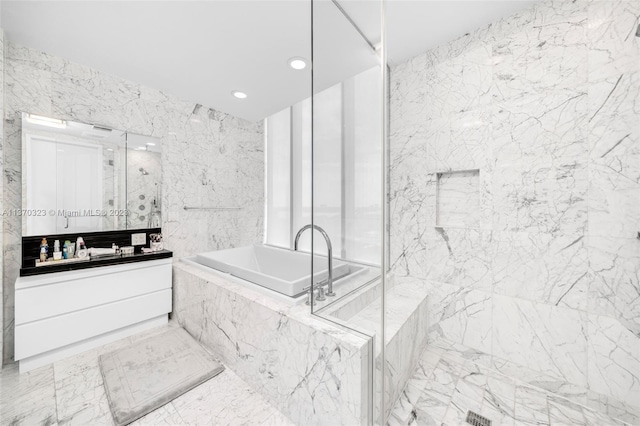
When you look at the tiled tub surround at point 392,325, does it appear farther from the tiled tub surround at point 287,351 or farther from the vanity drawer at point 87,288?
the vanity drawer at point 87,288

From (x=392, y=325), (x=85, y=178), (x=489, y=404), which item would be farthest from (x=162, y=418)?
(x=85, y=178)

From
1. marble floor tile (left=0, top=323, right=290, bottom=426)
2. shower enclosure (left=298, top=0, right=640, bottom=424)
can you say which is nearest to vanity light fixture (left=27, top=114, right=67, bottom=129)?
marble floor tile (left=0, top=323, right=290, bottom=426)

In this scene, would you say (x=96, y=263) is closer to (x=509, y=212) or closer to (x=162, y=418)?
(x=162, y=418)

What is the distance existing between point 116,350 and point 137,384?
593mm

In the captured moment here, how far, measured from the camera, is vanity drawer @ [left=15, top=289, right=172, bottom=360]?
5.47 ft

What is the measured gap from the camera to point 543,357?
157cm

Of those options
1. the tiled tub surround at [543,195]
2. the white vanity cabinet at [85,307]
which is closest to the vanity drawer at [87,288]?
→ the white vanity cabinet at [85,307]

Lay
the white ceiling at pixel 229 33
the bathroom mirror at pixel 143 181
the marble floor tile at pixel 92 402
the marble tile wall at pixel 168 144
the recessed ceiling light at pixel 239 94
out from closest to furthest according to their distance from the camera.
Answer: the marble floor tile at pixel 92 402 → the white ceiling at pixel 229 33 → the marble tile wall at pixel 168 144 → the bathroom mirror at pixel 143 181 → the recessed ceiling light at pixel 239 94

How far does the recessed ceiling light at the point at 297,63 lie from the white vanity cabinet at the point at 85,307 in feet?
7.29

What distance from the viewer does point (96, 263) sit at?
6.41 ft

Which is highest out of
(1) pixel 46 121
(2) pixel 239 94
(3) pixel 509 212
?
(2) pixel 239 94

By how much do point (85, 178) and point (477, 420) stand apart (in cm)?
344

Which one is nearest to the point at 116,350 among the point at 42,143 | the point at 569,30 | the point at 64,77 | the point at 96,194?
the point at 96,194

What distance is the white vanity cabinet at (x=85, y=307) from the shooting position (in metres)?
1.68
